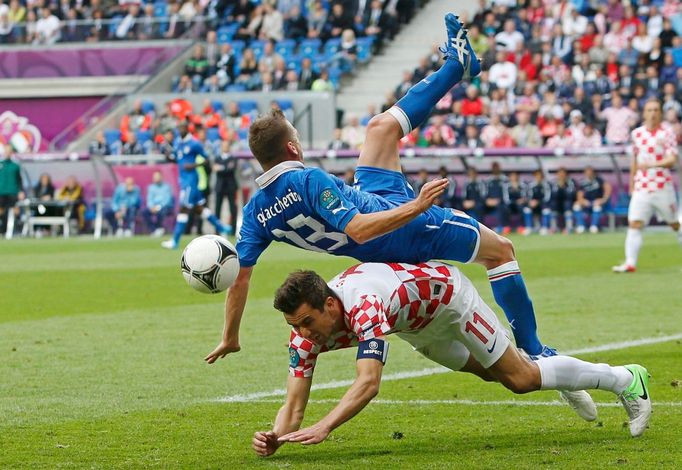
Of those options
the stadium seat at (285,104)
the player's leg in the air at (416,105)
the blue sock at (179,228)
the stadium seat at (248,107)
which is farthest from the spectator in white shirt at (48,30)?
the player's leg in the air at (416,105)

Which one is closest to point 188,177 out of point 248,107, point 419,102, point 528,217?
point 528,217

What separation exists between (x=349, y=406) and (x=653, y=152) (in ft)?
37.4

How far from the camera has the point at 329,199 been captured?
20.0 ft

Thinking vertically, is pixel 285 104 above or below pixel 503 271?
below

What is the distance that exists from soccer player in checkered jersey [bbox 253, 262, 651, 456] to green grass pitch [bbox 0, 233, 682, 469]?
10.4 inches

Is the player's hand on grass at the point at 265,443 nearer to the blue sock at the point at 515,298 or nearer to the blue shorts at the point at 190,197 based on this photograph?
the blue sock at the point at 515,298

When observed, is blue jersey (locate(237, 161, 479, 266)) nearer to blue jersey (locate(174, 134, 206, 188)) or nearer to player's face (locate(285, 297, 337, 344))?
player's face (locate(285, 297, 337, 344))

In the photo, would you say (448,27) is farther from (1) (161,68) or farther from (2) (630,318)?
(1) (161,68)

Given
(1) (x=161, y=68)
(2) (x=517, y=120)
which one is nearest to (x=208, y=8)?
(1) (x=161, y=68)

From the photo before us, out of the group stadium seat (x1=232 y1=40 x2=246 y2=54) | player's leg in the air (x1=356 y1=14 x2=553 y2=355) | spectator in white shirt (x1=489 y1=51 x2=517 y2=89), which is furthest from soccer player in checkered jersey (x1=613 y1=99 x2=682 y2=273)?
stadium seat (x1=232 y1=40 x2=246 y2=54)

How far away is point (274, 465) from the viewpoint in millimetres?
6027

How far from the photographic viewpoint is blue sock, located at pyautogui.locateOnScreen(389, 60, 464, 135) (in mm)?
7586

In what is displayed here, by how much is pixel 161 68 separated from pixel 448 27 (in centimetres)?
2711

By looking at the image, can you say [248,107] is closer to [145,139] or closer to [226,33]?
[145,139]
